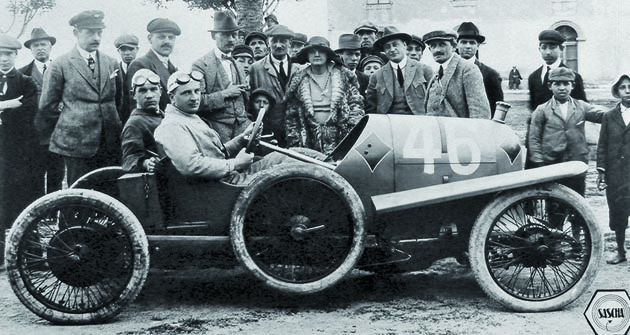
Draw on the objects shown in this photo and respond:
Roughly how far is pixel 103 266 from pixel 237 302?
Result: 36.2 inches

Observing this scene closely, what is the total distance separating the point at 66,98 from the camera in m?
5.67

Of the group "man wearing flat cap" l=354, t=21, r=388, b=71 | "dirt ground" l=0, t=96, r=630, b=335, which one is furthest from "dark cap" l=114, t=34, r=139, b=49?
"dirt ground" l=0, t=96, r=630, b=335

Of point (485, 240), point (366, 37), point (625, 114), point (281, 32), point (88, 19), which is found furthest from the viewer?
point (366, 37)

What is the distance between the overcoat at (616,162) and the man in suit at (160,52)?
12.3ft

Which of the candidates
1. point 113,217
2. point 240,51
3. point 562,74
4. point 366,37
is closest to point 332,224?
point 113,217

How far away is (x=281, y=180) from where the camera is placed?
408cm

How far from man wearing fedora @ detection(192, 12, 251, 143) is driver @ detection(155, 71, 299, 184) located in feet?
3.67

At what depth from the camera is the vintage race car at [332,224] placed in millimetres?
3953

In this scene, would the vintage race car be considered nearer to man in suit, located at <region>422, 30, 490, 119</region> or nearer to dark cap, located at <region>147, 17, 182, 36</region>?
man in suit, located at <region>422, 30, 490, 119</region>

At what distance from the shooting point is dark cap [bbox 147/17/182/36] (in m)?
5.91

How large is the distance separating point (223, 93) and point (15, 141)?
6.30ft

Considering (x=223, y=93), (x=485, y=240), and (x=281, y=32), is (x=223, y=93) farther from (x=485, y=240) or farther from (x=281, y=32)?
(x=485, y=240)

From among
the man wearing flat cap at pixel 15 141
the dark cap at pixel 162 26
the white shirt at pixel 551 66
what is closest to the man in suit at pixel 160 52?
the dark cap at pixel 162 26

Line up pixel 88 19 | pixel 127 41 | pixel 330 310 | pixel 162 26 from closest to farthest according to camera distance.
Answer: pixel 330 310 < pixel 88 19 < pixel 162 26 < pixel 127 41
